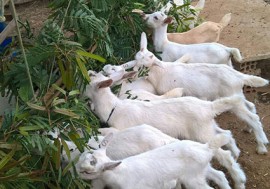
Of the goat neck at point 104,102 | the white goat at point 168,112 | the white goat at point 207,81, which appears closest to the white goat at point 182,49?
the white goat at point 207,81

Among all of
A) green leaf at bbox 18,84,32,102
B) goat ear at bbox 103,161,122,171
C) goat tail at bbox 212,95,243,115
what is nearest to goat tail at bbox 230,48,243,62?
goat tail at bbox 212,95,243,115

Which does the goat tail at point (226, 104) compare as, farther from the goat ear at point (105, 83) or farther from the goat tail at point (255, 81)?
the goat ear at point (105, 83)

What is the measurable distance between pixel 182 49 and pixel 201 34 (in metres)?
0.40

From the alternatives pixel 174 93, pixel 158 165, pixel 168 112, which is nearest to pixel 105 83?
pixel 168 112

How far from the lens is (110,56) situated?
5.03 meters

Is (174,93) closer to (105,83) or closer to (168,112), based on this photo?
(168,112)

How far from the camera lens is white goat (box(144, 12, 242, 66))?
5402 millimetres

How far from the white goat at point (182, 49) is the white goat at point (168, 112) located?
45.9 inches

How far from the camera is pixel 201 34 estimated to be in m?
5.89

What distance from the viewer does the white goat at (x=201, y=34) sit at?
589cm

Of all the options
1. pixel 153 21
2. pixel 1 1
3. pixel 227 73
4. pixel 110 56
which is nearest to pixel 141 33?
pixel 153 21

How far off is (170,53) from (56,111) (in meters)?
2.53

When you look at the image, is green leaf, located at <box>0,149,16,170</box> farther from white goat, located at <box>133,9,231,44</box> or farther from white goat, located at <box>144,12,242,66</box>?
white goat, located at <box>133,9,231,44</box>

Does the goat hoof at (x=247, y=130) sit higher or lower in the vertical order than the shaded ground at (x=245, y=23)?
lower
